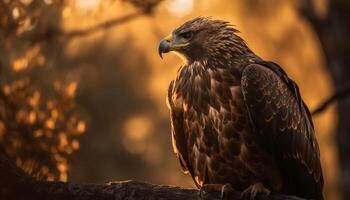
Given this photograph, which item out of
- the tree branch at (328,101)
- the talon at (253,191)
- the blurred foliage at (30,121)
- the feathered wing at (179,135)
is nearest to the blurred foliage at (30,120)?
the blurred foliage at (30,121)

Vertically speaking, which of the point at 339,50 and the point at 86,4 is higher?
the point at 86,4

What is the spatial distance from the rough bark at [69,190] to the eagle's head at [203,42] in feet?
7.18

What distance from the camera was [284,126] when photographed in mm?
9797

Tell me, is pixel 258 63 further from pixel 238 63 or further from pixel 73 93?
pixel 73 93

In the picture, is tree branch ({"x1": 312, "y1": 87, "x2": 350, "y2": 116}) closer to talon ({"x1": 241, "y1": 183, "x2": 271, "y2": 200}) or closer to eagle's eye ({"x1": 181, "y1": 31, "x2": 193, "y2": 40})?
eagle's eye ({"x1": 181, "y1": 31, "x2": 193, "y2": 40})

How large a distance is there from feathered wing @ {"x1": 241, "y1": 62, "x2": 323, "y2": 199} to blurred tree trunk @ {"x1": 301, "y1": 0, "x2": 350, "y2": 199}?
855 cm

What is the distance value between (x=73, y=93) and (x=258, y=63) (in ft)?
8.68

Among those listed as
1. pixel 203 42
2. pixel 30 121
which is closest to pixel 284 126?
pixel 203 42

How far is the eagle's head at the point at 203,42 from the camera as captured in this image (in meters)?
10.2

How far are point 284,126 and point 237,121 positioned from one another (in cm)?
60

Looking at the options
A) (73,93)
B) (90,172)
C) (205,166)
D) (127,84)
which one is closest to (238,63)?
(205,166)

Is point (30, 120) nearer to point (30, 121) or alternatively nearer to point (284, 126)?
point (30, 121)

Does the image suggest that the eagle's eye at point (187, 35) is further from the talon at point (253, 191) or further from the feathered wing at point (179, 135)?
the talon at point (253, 191)

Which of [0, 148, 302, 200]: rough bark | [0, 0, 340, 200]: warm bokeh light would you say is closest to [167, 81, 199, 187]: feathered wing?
[0, 148, 302, 200]: rough bark
